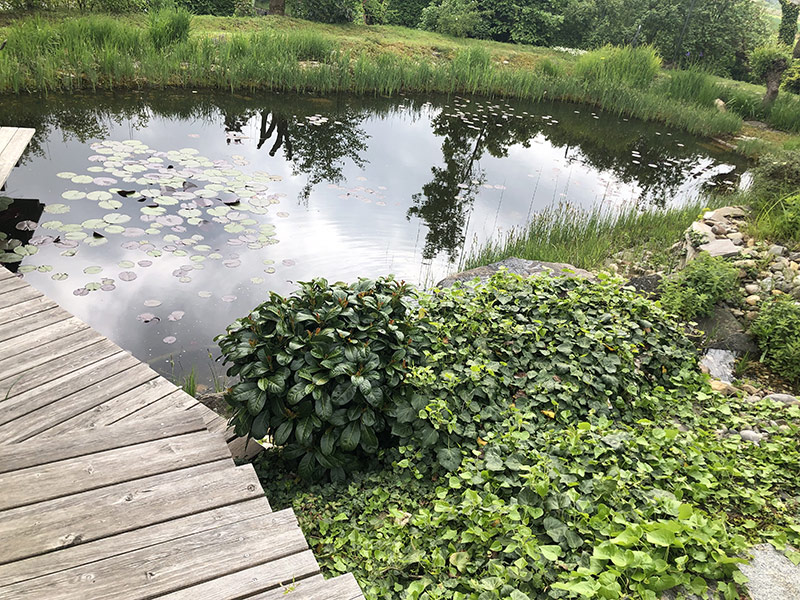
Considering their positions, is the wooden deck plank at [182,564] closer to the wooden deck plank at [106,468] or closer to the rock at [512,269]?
the wooden deck plank at [106,468]

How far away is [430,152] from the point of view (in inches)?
285

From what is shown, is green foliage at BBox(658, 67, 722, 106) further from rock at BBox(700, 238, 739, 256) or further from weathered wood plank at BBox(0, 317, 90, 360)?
weathered wood plank at BBox(0, 317, 90, 360)

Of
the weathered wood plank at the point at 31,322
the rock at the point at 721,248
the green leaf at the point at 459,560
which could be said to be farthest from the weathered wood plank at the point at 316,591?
the rock at the point at 721,248

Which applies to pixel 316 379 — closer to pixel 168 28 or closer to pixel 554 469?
pixel 554 469

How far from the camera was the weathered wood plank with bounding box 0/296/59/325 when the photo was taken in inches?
104

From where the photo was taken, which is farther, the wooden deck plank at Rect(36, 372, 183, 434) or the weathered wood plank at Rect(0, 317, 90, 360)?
the weathered wood plank at Rect(0, 317, 90, 360)

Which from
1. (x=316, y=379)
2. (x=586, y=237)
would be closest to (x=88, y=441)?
(x=316, y=379)

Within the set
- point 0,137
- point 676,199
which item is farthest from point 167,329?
point 676,199

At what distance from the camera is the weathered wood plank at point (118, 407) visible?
2147mm

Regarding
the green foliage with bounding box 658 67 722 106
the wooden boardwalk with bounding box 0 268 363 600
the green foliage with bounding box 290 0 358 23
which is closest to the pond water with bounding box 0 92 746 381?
the wooden boardwalk with bounding box 0 268 363 600

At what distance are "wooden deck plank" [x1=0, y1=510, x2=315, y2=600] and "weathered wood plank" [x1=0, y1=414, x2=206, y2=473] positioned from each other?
486mm

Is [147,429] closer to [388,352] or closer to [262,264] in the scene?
[388,352]

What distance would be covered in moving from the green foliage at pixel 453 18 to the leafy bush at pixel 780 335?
1219 centimetres

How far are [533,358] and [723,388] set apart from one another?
3.90 ft
